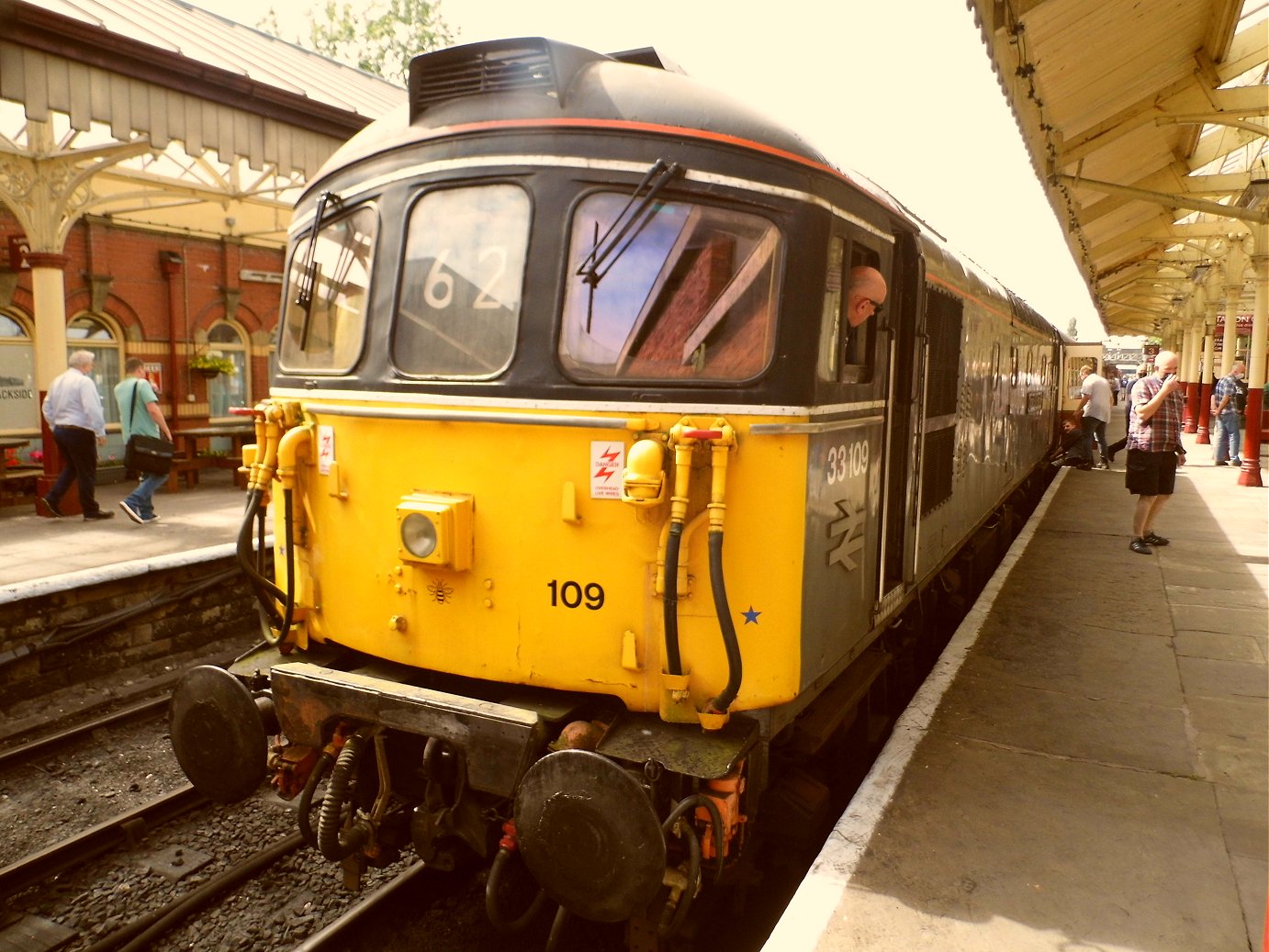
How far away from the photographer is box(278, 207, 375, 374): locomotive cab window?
Answer: 3930 millimetres

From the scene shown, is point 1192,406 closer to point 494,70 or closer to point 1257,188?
point 1257,188

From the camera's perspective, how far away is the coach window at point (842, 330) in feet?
11.8

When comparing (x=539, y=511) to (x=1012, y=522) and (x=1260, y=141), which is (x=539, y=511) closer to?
(x=1012, y=522)

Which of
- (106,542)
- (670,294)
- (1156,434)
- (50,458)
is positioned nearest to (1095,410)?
(1156,434)

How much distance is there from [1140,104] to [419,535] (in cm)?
1168

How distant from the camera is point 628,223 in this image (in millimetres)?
3357

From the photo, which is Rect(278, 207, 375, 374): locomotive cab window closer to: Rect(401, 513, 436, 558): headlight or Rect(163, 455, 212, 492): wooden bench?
Rect(401, 513, 436, 558): headlight

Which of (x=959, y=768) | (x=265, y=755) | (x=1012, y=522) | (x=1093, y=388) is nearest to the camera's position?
(x=265, y=755)

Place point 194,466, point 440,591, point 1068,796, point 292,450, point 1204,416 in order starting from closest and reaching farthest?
point 440,591
point 292,450
point 1068,796
point 194,466
point 1204,416

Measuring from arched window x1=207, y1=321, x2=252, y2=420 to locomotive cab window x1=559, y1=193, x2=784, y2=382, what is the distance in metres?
15.5

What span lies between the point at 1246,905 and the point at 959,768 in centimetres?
132

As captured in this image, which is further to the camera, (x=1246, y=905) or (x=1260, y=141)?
(x=1260, y=141)

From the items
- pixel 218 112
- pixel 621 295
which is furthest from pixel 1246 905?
pixel 218 112

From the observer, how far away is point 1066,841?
13.3 feet
